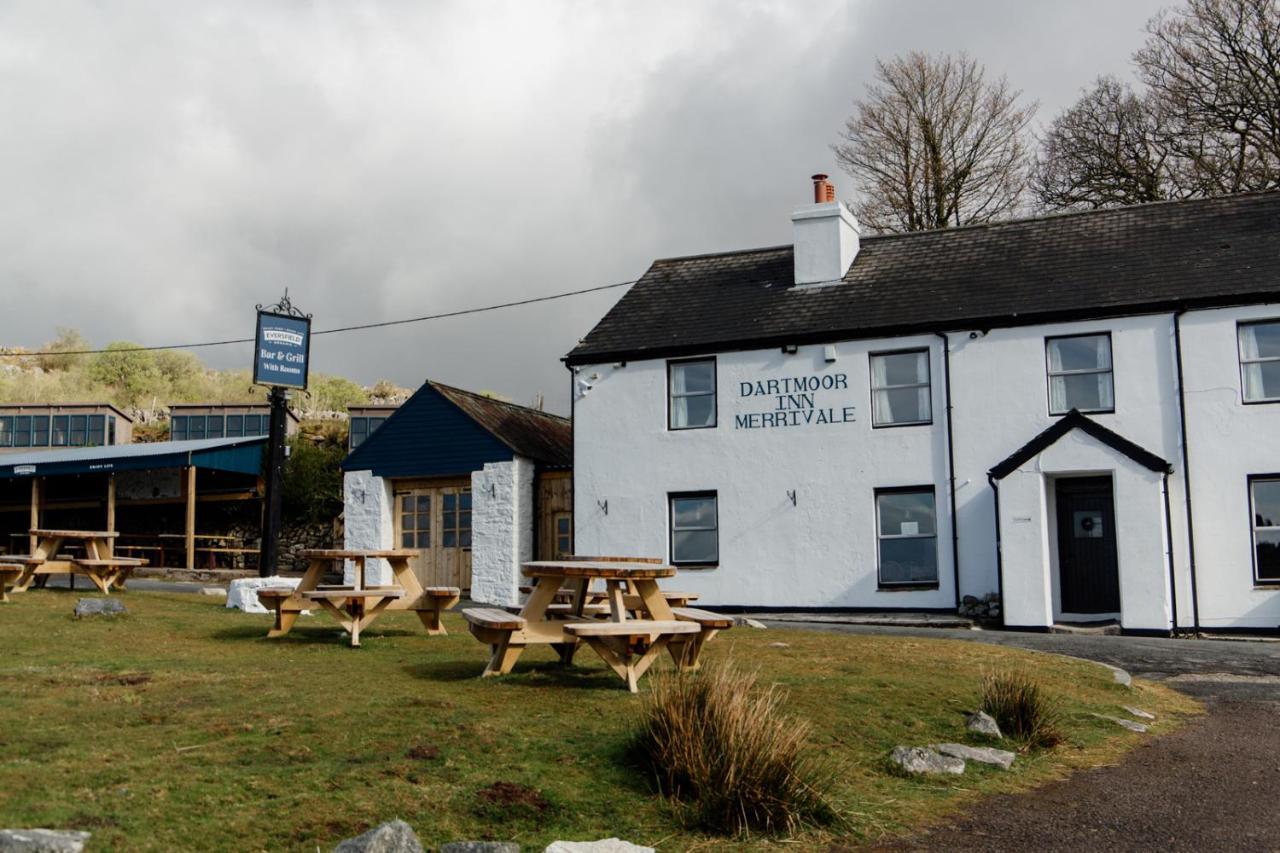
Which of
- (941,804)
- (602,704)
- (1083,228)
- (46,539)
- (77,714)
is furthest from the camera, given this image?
(1083,228)

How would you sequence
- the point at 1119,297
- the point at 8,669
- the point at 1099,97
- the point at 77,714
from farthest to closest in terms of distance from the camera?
the point at 1099,97 → the point at 1119,297 → the point at 8,669 → the point at 77,714

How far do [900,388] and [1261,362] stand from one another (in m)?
5.49

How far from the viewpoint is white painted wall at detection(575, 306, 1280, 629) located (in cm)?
1800

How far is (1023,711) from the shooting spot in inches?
335

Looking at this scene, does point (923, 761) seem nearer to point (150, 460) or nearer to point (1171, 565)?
point (1171, 565)

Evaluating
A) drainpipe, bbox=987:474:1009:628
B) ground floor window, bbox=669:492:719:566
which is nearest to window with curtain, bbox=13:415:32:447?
ground floor window, bbox=669:492:719:566

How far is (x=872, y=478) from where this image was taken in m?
20.3

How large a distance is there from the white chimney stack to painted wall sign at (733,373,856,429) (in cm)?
232

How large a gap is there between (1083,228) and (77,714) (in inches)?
746

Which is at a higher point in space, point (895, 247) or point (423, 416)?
point (895, 247)

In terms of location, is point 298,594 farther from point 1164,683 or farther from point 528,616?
point 1164,683

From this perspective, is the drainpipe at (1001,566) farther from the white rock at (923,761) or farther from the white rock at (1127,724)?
the white rock at (923,761)

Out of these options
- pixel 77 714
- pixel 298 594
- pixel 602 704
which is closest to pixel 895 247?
pixel 298 594

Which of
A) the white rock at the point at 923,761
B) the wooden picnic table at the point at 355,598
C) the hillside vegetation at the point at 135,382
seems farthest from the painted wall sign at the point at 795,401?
the hillside vegetation at the point at 135,382
